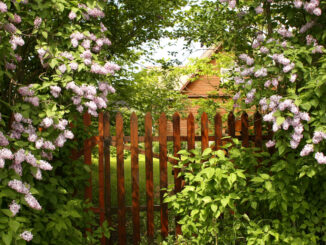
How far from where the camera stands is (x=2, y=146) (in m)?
2.54

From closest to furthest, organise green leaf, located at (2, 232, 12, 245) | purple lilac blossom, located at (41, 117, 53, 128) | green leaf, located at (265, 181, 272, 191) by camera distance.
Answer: green leaf, located at (2, 232, 12, 245) < purple lilac blossom, located at (41, 117, 53, 128) < green leaf, located at (265, 181, 272, 191)

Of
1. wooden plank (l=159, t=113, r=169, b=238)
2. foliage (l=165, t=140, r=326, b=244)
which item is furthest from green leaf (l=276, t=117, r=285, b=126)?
wooden plank (l=159, t=113, r=169, b=238)

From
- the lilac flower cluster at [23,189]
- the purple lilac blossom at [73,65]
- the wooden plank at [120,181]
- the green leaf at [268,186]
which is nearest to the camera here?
the lilac flower cluster at [23,189]

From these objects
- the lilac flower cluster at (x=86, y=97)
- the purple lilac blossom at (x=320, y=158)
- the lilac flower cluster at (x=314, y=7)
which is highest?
the lilac flower cluster at (x=314, y=7)

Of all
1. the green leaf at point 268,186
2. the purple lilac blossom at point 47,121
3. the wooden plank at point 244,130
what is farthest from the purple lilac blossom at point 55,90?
the wooden plank at point 244,130

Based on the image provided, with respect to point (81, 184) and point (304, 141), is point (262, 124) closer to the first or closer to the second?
point (304, 141)

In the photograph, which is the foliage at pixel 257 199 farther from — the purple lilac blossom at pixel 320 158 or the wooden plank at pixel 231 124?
the wooden plank at pixel 231 124

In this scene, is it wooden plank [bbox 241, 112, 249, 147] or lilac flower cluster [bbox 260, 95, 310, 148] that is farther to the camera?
wooden plank [bbox 241, 112, 249, 147]

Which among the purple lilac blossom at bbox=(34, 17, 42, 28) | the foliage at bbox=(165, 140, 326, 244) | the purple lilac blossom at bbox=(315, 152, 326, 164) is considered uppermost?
the purple lilac blossom at bbox=(34, 17, 42, 28)

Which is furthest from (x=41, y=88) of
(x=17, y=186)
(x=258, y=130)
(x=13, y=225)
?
(x=258, y=130)

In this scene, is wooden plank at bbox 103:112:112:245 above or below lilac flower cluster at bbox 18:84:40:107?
below

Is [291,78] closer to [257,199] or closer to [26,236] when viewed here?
[257,199]

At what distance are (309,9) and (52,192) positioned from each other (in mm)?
3020

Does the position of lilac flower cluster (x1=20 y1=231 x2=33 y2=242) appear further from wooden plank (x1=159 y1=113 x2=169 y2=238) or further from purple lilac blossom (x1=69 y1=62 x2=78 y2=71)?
wooden plank (x1=159 y1=113 x2=169 y2=238)
